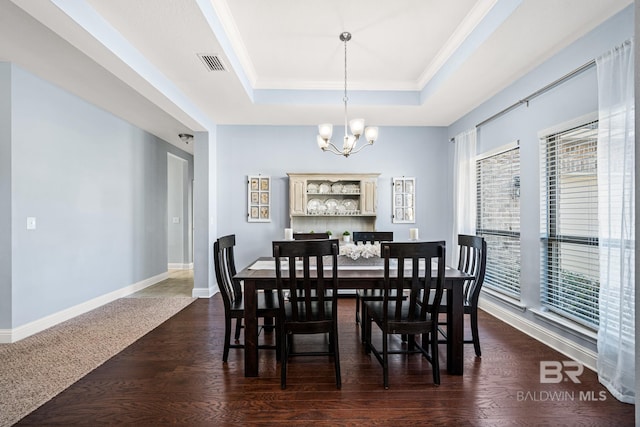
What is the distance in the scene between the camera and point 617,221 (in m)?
2.11

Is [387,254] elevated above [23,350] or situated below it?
above

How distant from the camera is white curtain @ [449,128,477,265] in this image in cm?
411

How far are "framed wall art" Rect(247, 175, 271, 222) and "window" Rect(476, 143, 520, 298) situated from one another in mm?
2977

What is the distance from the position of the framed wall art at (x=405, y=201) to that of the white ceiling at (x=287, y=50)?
1049 mm

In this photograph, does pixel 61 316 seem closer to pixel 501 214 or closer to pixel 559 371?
pixel 559 371

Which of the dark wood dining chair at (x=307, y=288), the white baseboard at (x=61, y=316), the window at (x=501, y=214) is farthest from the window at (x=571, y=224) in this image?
the white baseboard at (x=61, y=316)

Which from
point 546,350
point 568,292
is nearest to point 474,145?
point 568,292

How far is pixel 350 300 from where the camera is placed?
4535 millimetres

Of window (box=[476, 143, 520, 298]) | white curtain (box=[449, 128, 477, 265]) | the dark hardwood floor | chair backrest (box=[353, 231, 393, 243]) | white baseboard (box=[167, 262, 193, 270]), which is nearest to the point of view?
the dark hardwood floor

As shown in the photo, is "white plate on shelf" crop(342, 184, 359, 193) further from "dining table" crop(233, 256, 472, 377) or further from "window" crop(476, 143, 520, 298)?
"dining table" crop(233, 256, 472, 377)

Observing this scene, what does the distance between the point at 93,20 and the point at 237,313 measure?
2.33 m

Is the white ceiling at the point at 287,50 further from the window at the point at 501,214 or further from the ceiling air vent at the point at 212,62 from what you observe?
the window at the point at 501,214

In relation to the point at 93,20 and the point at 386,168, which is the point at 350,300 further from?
the point at 93,20

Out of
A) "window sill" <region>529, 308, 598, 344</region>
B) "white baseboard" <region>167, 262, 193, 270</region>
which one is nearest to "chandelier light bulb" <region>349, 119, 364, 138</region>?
"window sill" <region>529, 308, 598, 344</region>
